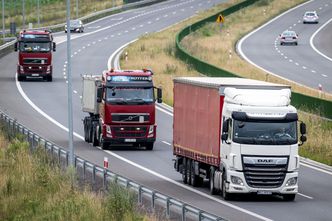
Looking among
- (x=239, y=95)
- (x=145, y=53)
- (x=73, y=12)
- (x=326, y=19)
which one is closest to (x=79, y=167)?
(x=239, y=95)

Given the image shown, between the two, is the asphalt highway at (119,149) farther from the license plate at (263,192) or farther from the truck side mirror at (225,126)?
the truck side mirror at (225,126)

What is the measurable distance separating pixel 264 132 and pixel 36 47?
44.4m

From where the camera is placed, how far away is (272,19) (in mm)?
123188

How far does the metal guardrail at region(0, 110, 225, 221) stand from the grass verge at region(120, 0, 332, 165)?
30.4 feet

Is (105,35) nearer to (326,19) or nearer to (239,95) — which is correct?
(326,19)

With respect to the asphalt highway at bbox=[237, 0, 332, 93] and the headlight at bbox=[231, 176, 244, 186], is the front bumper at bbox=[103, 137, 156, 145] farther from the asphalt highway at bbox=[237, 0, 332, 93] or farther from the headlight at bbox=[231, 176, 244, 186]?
the asphalt highway at bbox=[237, 0, 332, 93]

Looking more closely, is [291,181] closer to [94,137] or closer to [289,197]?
[289,197]

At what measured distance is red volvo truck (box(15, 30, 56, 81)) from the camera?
→ 71938mm

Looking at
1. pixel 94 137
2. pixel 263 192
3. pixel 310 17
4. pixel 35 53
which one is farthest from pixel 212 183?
pixel 310 17

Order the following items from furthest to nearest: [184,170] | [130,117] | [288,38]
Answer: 1. [288,38]
2. [130,117]
3. [184,170]

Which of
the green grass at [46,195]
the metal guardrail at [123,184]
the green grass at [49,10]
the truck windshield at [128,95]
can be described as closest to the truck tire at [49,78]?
the metal guardrail at [123,184]

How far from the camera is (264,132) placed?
2967 centimetres

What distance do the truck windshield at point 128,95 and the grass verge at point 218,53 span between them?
5902 millimetres

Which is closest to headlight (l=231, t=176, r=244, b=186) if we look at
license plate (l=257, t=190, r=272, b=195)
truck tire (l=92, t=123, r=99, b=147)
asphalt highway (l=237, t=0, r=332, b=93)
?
license plate (l=257, t=190, r=272, b=195)
